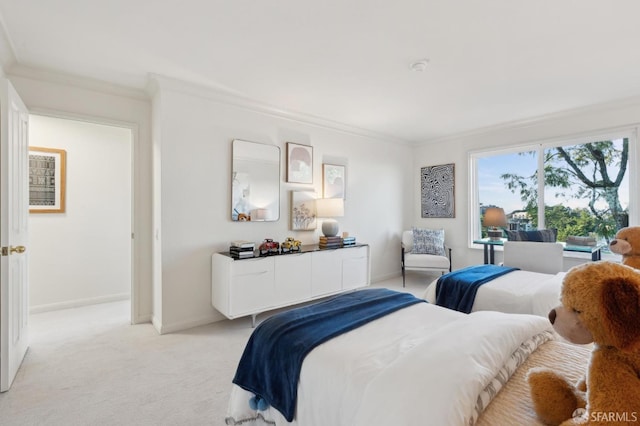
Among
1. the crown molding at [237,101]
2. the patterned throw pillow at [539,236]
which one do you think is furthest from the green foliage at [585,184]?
the crown molding at [237,101]

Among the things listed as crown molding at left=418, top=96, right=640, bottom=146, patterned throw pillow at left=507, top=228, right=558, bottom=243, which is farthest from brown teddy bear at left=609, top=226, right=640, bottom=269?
crown molding at left=418, top=96, right=640, bottom=146

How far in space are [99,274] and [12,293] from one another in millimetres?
1949

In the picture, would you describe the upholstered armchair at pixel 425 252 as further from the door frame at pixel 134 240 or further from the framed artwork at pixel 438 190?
the door frame at pixel 134 240

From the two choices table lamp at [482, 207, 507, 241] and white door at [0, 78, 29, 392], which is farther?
table lamp at [482, 207, 507, 241]

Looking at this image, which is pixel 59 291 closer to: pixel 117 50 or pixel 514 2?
pixel 117 50

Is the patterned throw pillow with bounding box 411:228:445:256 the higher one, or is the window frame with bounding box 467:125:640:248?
the window frame with bounding box 467:125:640:248

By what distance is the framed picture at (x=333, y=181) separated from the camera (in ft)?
14.0

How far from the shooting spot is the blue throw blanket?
1293 millimetres

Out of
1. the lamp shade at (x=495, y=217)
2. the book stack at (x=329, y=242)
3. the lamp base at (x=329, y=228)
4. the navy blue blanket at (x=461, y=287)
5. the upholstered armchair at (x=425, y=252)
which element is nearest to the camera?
the navy blue blanket at (x=461, y=287)

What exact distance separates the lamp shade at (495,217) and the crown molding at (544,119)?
1.26m

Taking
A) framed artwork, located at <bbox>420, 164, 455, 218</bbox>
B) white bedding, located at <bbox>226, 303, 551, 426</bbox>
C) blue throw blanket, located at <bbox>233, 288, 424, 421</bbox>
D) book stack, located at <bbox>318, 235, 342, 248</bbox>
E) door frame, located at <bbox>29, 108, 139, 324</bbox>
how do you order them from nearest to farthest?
white bedding, located at <bbox>226, 303, 551, 426</bbox>
blue throw blanket, located at <bbox>233, 288, 424, 421</bbox>
door frame, located at <bbox>29, 108, 139, 324</bbox>
book stack, located at <bbox>318, 235, 342, 248</bbox>
framed artwork, located at <bbox>420, 164, 455, 218</bbox>

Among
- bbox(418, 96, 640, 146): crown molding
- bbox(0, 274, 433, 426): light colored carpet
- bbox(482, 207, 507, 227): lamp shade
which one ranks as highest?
bbox(418, 96, 640, 146): crown molding

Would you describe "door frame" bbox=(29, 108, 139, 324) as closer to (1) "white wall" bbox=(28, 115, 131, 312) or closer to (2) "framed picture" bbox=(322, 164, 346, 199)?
(1) "white wall" bbox=(28, 115, 131, 312)

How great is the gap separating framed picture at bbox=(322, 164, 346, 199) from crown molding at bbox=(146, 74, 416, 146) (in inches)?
23.0
